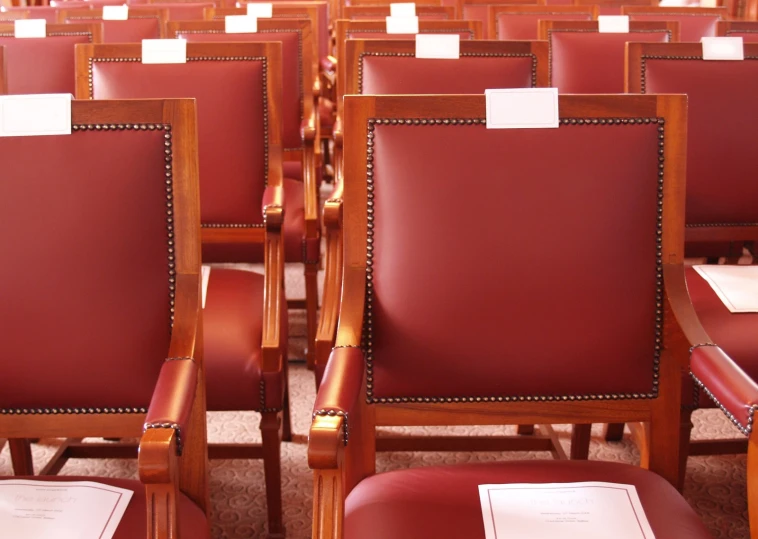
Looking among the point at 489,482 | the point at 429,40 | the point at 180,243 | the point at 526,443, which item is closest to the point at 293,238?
the point at 429,40

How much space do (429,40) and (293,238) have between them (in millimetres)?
538

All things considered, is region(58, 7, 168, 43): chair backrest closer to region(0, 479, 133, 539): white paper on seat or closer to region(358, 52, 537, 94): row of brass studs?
region(358, 52, 537, 94): row of brass studs

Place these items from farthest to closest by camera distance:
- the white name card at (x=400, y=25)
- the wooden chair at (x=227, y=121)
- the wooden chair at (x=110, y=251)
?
the white name card at (x=400, y=25) → the wooden chair at (x=227, y=121) → the wooden chair at (x=110, y=251)

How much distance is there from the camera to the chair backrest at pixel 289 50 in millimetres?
2250

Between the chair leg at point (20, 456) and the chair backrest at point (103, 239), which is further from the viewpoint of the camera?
the chair leg at point (20, 456)

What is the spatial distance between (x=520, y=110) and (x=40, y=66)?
1647 millimetres

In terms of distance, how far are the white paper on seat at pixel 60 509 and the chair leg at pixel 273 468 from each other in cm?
39

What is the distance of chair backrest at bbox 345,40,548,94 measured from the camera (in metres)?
1.76

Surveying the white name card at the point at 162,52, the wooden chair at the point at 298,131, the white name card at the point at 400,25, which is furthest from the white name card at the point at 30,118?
the white name card at the point at 400,25

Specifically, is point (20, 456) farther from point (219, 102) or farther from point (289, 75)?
point (289, 75)

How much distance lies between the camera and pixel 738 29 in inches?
95.0

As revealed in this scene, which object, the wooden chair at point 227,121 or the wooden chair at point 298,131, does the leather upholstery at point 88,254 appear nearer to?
the wooden chair at point 227,121

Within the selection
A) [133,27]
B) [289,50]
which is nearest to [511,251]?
[289,50]

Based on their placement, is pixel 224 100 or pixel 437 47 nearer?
pixel 224 100
